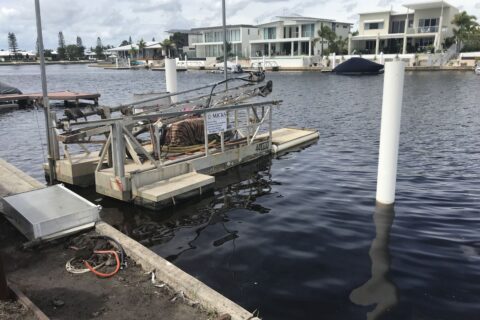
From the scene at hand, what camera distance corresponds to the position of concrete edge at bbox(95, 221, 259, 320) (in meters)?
4.75

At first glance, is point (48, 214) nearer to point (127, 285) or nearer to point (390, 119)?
point (127, 285)

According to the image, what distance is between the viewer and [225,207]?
10414mm

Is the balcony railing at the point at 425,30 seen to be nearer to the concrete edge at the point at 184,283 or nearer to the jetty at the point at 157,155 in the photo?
the jetty at the point at 157,155

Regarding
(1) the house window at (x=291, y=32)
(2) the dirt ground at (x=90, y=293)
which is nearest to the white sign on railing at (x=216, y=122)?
(2) the dirt ground at (x=90, y=293)

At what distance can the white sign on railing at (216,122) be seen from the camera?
40.4 feet

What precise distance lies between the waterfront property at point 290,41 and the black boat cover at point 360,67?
19382 mm

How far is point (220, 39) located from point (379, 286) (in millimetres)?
112222

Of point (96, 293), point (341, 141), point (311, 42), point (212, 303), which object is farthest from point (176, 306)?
point (311, 42)

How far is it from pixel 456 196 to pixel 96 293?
30.7ft

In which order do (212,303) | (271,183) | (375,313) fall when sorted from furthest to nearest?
(271,183)
(375,313)
(212,303)

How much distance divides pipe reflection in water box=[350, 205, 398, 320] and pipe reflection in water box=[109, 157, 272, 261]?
9.01 feet

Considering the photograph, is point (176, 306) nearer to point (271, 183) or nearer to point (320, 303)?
point (320, 303)

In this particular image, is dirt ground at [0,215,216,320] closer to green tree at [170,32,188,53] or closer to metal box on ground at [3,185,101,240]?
metal box on ground at [3,185,101,240]

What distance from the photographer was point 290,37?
327 ft
